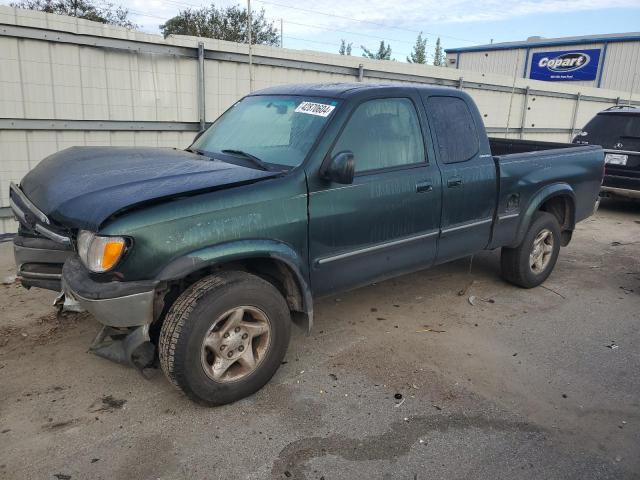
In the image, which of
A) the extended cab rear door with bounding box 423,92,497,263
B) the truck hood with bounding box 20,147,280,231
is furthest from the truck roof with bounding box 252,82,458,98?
the truck hood with bounding box 20,147,280,231

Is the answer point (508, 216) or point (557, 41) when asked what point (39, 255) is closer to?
point (508, 216)

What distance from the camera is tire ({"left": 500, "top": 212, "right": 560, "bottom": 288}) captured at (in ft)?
16.7

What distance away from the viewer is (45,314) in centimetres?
433

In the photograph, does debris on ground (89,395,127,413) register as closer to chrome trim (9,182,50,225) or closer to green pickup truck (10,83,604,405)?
green pickup truck (10,83,604,405)

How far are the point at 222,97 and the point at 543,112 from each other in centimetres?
1011

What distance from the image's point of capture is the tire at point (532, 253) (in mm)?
5094

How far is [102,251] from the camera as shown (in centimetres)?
268

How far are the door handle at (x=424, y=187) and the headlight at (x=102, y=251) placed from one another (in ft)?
7.04

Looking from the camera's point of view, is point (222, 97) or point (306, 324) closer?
point (306, 324)

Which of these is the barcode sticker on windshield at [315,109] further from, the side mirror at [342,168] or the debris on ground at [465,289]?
the debris on ground at [465,289]

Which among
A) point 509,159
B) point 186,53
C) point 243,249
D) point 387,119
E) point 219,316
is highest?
point 186,53

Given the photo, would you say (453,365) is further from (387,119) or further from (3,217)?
(3,217)

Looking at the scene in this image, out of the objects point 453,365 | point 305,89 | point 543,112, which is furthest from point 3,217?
point 543,112

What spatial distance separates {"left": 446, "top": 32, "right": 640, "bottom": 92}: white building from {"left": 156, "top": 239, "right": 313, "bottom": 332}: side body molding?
25531 mm
